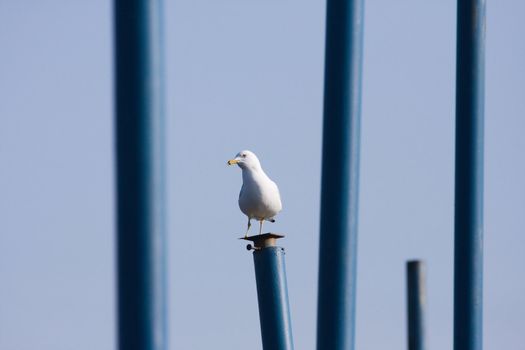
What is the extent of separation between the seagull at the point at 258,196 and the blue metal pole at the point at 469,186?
2250mm

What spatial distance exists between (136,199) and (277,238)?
4.71 meters

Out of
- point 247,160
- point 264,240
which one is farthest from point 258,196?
point 264,240

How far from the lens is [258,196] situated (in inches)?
502

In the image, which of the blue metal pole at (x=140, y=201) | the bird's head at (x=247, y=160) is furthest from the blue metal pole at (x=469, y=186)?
the blue metal pole at (x=140, y=201)

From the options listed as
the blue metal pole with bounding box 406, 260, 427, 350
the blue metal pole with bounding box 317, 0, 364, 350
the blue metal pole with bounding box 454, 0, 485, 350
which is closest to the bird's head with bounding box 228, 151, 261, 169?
the blue metal pole with bounding box 406, 260, 427, 350

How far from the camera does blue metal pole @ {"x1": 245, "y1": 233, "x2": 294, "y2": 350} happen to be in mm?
10516

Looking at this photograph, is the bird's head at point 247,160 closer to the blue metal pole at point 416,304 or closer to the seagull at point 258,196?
the seagull at point 258,196

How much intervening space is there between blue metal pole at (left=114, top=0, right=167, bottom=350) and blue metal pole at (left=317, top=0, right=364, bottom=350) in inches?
136

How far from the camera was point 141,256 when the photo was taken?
6.14 metres

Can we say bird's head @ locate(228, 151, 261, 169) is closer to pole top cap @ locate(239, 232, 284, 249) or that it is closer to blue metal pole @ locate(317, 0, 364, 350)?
pole top cap @ locate(239, 232, 284, 249)

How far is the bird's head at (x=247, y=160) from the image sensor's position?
13.3 m

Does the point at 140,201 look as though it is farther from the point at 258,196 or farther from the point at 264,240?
the point at 258,196

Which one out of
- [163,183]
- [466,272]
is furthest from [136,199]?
[466,272]

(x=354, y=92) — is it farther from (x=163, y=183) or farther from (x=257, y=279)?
(x=163, y=183)
